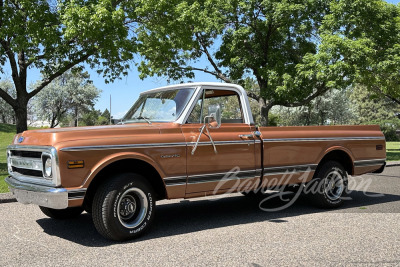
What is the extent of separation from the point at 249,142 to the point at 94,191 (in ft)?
7.90

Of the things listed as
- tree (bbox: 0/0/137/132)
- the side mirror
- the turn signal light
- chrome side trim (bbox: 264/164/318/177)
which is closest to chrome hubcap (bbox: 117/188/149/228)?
the turn signal light

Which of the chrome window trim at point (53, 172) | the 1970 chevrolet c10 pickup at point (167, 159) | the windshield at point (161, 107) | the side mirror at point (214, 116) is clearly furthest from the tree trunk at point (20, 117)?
the side mirror at point (214, 116)

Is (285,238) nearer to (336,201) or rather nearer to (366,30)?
(336,201)

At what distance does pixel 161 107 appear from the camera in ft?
20.3

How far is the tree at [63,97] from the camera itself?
5319 centimetres

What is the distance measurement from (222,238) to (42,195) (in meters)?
2.29

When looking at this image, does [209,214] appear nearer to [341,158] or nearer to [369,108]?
[341,158]

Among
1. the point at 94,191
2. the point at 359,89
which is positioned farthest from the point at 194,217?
the point at 359,89

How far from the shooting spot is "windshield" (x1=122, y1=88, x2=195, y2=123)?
6027mm

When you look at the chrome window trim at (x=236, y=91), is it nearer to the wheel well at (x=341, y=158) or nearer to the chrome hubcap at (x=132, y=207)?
the chrome hubcap at (x=132, y=207)

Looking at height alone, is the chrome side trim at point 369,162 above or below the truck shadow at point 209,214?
above

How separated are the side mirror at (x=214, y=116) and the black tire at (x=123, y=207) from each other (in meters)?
1.28

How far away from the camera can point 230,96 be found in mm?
6793

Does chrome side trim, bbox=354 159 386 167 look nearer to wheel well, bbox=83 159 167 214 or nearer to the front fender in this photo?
wheel well, bbox=83 159 167 214
